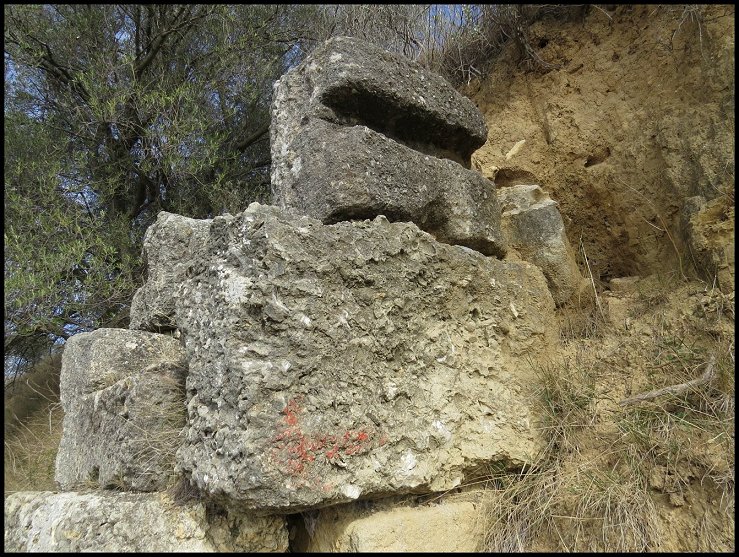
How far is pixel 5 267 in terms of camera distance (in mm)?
3896

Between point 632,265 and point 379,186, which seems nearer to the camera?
point 379,186

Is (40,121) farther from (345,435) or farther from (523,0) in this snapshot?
(345,435)

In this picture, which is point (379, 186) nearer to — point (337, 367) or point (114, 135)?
point (337, 367)

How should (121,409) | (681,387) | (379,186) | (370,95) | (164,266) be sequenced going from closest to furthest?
(681,387)
(121,409)
(379,186)
(370,95)
(164,266)

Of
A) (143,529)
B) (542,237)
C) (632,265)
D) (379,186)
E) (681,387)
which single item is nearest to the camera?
(143,529)

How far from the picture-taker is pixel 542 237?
268cm

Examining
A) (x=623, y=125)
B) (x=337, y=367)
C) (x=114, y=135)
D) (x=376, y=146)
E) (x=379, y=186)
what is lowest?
(x=337, y=367)

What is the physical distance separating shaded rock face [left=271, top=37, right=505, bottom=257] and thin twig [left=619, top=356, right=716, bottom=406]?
907mm

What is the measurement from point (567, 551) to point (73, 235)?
4087 millimetres

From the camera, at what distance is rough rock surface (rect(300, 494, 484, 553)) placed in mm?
1604

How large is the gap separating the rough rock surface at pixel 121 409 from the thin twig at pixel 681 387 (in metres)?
1.53

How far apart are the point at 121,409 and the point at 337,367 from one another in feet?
2.71

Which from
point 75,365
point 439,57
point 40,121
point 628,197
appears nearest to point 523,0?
point 439,57

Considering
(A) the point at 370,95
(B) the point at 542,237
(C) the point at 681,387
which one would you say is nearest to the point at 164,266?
(A) the point at 370,95
